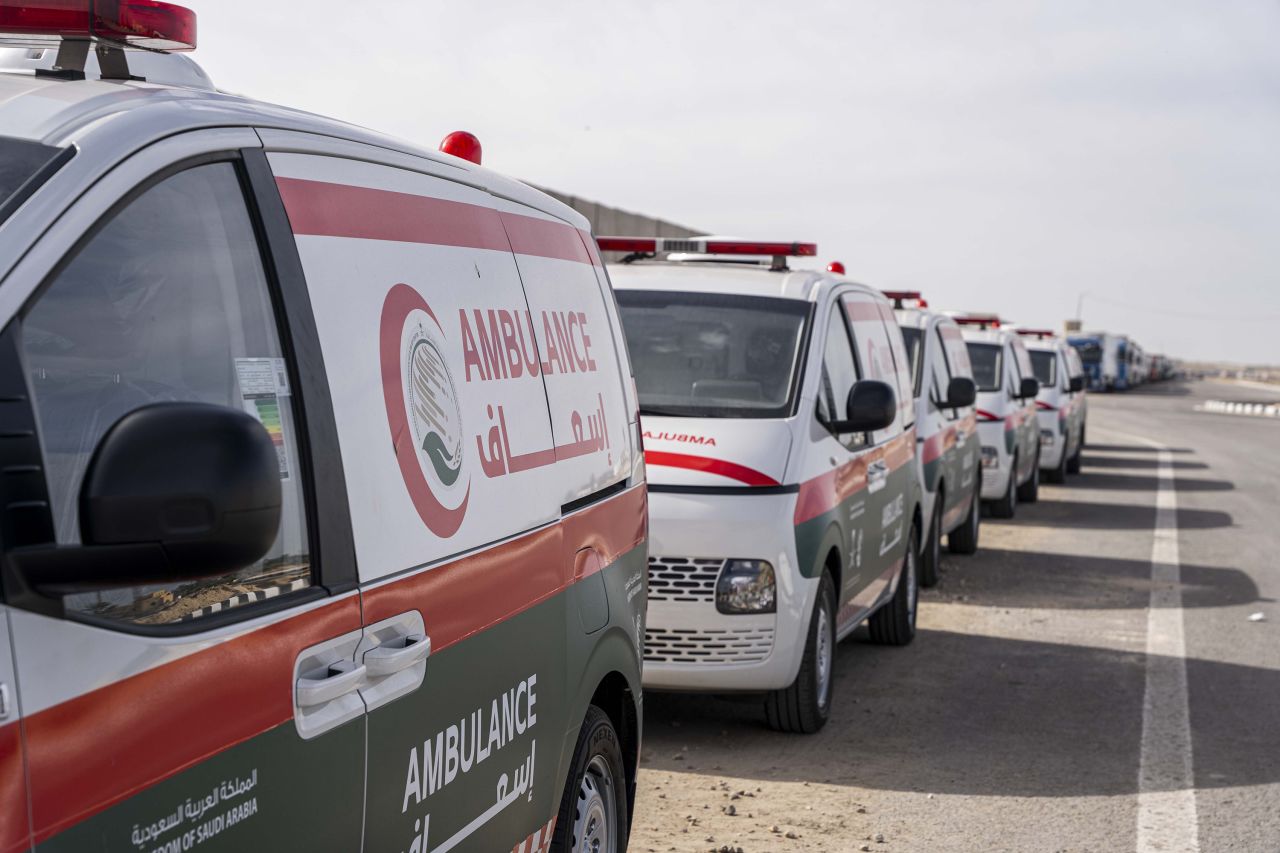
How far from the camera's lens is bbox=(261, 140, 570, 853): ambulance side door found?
2.70 metres

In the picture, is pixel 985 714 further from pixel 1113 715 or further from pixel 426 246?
pixel 426 246

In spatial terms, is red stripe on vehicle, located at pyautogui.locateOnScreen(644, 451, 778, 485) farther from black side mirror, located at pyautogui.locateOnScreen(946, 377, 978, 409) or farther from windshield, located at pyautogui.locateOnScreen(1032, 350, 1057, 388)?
windshield, located at pyautogui.locateOnScreen(1032, 350, 1057, 388)

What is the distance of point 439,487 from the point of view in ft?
9.77

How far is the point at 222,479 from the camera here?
5.98 ft

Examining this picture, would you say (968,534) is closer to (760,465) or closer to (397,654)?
(760,465)

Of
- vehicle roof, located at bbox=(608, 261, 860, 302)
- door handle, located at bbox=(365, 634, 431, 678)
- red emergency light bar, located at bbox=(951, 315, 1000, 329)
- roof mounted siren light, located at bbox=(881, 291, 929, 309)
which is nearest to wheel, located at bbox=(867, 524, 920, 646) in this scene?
vehicle roof, located at bbox=(608, 261, 860, 302)

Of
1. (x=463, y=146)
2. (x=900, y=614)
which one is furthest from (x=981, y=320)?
(x=463, y=146)

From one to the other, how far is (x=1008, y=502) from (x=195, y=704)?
15898 mm

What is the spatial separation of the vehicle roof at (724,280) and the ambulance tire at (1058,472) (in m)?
15.1

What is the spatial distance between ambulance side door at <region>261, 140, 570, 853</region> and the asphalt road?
2291mm

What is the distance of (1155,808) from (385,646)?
4429 millimetres

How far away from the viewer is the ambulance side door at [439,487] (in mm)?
2701

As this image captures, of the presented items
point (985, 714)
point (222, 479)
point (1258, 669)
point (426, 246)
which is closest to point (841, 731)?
point (985, 714)

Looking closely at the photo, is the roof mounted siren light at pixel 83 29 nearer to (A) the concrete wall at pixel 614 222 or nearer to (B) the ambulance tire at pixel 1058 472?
(A) the concrete wall at pixel 614 222
